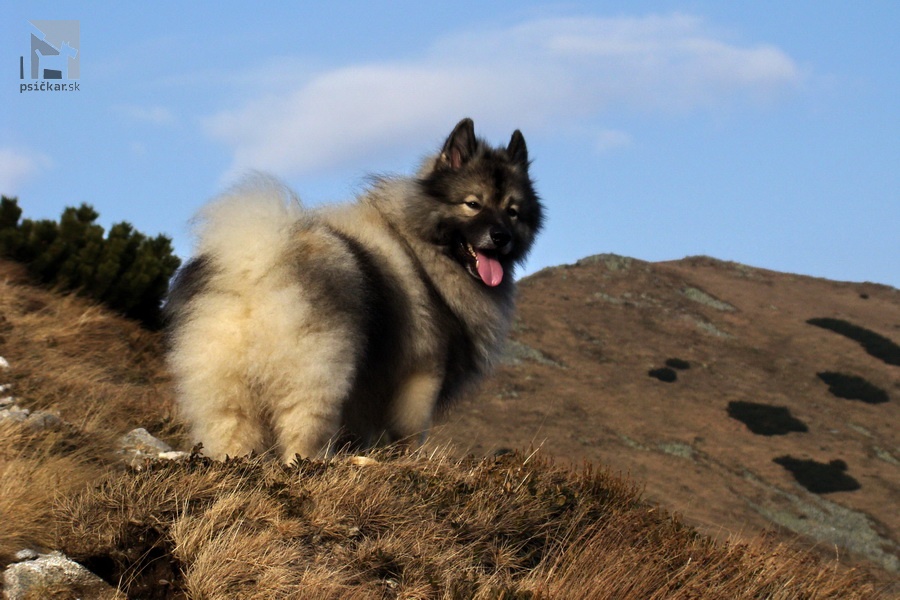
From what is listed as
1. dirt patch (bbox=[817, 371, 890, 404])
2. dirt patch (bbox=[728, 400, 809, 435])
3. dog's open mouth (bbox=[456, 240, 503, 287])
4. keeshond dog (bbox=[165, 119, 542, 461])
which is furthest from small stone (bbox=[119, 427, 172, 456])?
dirt patch (bbox=[817, 371, 890, 404])

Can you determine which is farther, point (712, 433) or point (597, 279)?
point (597, 279)

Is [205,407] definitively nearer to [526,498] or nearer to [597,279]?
[526,498]

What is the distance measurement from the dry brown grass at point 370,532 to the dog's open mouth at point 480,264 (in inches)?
53.2

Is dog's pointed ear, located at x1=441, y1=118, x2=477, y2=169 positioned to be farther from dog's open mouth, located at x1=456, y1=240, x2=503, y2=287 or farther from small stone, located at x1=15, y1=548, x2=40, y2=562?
small stone, located at x1=15, y1=548, x2=40, y2=562

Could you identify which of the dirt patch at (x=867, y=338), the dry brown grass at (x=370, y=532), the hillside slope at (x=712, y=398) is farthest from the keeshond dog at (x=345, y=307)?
the dirt patch at (x=867, y=338)

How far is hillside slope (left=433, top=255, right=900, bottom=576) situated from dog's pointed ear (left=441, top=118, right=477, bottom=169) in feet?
35.1

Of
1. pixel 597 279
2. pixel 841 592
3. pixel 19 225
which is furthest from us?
pixel 597 279

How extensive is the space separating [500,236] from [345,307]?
5.70 ft

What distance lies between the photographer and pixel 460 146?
739 cm

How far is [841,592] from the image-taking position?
6121mm

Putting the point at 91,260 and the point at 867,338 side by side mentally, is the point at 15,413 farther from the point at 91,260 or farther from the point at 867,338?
the point at 867,338

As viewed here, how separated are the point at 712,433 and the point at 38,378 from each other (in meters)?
21.4

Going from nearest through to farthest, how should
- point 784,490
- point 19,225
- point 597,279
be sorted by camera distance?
point 19,225
point 784,490
point 597,279

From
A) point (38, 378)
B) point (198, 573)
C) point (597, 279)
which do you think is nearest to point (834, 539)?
point (597, 279)
